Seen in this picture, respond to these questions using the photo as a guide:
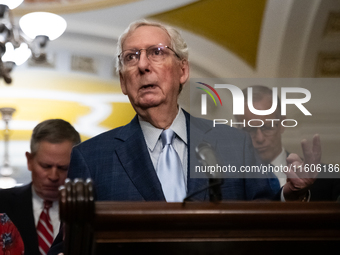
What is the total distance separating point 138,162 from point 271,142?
109 centimetres

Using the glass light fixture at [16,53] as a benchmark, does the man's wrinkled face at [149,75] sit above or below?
below

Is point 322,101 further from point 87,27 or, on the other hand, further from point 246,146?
point 87,27

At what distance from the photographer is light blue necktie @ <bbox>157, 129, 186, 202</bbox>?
63.8 inches

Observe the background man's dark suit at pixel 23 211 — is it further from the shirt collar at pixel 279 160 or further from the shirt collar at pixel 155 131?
the shirt collar at pixel 279 160

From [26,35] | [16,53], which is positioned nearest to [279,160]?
[26,35]

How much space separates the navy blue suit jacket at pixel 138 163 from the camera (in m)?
1.60

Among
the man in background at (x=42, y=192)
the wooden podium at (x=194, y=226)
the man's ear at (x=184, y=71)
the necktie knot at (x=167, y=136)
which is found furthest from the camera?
the man in background at (x=42, y=192)

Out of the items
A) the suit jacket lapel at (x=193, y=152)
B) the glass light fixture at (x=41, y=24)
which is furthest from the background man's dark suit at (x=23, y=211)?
the glass light fixture at (x=41, y=24)

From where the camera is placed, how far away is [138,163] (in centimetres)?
166

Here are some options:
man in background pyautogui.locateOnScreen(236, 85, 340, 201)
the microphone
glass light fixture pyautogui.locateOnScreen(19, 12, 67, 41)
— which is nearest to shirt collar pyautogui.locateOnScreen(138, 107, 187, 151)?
the microphone

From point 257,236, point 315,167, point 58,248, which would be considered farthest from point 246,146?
point 58,248

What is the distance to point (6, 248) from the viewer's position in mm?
2020

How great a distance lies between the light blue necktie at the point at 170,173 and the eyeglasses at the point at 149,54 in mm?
356

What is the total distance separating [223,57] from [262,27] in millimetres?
852
